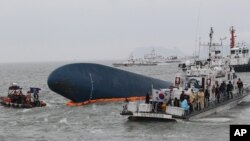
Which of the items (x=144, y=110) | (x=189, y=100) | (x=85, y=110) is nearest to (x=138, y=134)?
(x=144, y=110)

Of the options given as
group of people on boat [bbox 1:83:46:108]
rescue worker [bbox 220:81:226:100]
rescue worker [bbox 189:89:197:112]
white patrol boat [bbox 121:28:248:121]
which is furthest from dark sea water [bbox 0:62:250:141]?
group of people on boat [bbox 1:83:46:108]

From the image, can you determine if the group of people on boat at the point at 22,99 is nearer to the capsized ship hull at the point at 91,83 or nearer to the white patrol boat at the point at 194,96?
the capsized ship hull at the point at 91,83

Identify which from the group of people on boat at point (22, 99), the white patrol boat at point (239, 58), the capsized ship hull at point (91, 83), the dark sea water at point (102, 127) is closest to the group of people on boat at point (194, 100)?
the dark sea water at point (102, 127)

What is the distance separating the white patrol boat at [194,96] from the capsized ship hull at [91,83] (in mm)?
9136

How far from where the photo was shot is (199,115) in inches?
1214

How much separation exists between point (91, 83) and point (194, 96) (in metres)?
14.9

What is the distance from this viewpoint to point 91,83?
143 feet

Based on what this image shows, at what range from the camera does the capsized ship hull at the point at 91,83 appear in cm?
Result: 4291

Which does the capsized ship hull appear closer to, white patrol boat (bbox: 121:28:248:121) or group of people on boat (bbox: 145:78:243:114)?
white patrol boat (bbox: 121:28:248:121)

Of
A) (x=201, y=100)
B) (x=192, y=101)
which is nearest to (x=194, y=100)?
(x=192, y=101)

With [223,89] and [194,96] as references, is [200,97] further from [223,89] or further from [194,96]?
[223,89]

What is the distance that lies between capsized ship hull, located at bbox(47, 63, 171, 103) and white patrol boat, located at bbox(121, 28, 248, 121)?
30.0 ft

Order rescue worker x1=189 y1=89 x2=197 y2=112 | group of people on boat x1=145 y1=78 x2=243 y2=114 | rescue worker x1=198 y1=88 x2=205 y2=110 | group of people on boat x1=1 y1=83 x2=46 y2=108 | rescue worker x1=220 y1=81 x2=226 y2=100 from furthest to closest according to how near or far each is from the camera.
Answer: 1. group of people on boat x1=1 y1=83 x2=46 y2=108
2. rescue worker x1=220 y1=81 x2=226 y2=100
3. rescue worker x1=198 y1=88 x2=205 y2=110
4. rescue worker x1=189 y1=89 x2=197 y2=112
5. group of people on boat x1=145 y1=78 x2=243 y2=114

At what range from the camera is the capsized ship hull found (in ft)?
141
